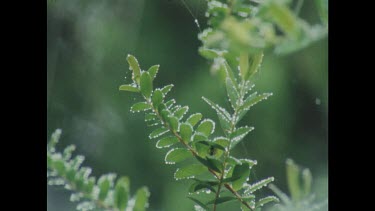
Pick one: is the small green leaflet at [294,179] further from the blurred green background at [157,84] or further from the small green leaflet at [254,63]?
the blurred green background at [157,84]

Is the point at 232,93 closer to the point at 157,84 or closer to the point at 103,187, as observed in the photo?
the point at 103,187

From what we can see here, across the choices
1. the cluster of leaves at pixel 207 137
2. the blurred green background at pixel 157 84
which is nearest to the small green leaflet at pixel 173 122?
the cluster of leaves at pixel 207 137

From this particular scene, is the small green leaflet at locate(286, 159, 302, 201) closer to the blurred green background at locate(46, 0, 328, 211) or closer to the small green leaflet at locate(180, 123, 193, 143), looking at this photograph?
the small green leaflet at locate(180, 123, 193, 143)

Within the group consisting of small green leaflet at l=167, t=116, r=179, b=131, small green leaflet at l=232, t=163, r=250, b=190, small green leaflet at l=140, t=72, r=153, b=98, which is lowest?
small green leaflet at l=232, t=163, r=250, b=190

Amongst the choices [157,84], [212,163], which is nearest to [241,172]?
[212,163]

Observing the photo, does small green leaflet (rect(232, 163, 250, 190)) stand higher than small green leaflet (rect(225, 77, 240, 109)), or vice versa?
small green leaflet (rect(225, 77, 240, 109))

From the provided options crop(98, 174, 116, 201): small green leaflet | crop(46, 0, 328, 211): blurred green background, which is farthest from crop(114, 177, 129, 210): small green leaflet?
crop(46, 0, 328, 211): blurred green background
